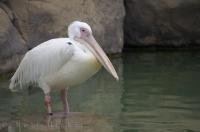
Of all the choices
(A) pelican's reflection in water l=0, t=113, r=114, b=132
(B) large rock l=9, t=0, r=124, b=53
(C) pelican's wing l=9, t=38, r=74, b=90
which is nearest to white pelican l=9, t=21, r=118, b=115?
(C) pelican's wing l=9, t=38, r=74, b=90

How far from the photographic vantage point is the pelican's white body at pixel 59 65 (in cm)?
764

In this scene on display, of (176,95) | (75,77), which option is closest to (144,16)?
(176,95)

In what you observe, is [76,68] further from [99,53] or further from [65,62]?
[99,53]

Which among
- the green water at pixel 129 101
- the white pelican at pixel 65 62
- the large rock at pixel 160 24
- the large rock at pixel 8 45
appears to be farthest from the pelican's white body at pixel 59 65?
the large rock at pixel 160 24

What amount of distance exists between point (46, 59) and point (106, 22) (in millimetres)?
5243

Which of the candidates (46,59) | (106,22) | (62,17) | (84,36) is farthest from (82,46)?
(106,22)

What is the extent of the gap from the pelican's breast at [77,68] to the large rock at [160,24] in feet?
21.6

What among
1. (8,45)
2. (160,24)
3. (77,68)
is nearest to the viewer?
(77,68)

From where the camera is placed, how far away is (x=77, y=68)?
25.1 ft

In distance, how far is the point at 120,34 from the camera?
13.2m

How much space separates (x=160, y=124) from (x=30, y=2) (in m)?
4.92

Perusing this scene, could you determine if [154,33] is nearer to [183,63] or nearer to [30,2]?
[183,63]

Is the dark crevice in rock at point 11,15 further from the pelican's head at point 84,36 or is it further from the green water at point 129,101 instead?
the pelican's head at point 84,36

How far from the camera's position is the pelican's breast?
761cm
